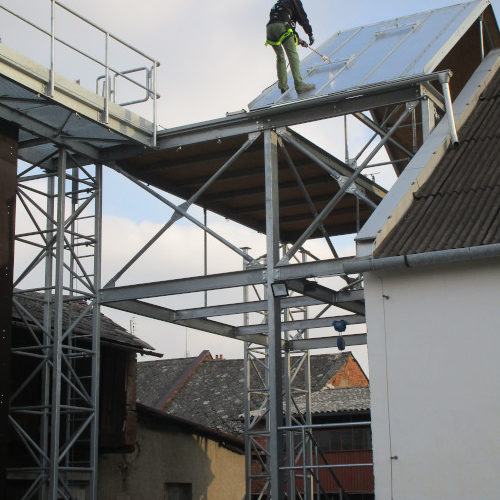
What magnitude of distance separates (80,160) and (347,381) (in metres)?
34.0

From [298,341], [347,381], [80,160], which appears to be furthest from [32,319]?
[347,381]

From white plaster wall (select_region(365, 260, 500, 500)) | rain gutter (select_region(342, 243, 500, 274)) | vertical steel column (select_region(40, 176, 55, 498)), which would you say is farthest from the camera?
vertical steel column (select_region(40, 176, 55, 498))

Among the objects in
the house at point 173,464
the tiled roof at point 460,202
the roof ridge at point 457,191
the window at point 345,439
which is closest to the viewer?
the tiled roof at point 460,202

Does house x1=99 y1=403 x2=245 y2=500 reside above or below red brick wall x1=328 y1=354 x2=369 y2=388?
below

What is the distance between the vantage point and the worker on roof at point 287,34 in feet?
51.1

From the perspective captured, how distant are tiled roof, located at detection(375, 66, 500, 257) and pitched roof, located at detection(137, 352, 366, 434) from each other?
25428mm

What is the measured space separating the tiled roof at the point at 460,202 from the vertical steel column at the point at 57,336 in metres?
6.19

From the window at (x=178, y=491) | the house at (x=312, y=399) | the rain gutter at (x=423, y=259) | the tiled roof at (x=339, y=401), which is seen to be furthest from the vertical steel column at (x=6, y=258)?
the tiled roof at (x=339, y=401)

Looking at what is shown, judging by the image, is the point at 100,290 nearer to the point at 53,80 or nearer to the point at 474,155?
the point at 53,80

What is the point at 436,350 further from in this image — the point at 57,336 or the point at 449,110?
the point at 57,336

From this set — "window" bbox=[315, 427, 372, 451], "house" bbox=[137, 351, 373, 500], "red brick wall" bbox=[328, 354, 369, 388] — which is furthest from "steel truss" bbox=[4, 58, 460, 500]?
"red brick wall" bbox=[328, 354, 369, 388]

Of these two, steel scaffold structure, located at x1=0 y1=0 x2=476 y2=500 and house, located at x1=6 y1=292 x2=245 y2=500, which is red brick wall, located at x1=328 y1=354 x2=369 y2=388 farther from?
steel scaffold structure, located at x1=0 y1=0 x2=476 y2=500

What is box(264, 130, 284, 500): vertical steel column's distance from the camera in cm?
1379

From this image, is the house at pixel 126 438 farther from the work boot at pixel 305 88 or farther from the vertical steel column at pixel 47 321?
the work boot at pixel 305 88
